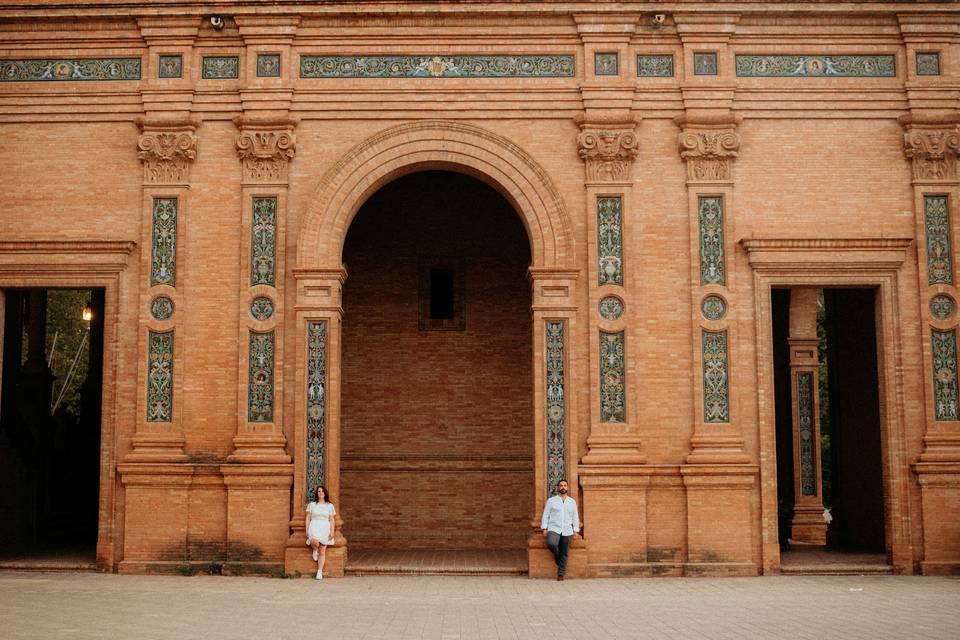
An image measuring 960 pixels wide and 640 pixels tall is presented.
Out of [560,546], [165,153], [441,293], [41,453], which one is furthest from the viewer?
[41,453]

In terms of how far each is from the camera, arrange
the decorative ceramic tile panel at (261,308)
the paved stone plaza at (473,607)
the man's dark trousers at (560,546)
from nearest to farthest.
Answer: the paved stone plaza at (473,607) < the man's dark trousers at (560,546) < the decorative ceramic tile panel at (261,308)

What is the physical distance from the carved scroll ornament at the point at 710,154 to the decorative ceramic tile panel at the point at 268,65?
649 cm

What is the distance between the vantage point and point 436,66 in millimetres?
16594

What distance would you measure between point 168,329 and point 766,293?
925 centimetres

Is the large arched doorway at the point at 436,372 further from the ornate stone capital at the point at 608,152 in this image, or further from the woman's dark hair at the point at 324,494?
the ornate stone capital at the point at 608,152

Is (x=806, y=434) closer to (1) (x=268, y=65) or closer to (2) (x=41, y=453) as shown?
(1) (x=268, y=65)

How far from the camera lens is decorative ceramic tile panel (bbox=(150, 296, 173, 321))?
52.8 ft

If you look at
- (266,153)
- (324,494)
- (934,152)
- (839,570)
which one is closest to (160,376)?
(324,494)

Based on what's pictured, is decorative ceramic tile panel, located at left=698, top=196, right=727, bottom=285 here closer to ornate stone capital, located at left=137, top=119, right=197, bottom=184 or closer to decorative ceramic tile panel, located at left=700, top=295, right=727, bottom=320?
decorative ceramic tile panel, located at left=700, top=295, right=727, bottom=320

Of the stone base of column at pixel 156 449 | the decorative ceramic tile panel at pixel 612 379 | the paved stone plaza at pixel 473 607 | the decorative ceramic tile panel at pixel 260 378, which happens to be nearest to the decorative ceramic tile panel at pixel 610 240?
the decorative ceramic tile panel at pixel 612 379

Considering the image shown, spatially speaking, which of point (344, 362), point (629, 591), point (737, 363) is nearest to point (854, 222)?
point (737, 363)

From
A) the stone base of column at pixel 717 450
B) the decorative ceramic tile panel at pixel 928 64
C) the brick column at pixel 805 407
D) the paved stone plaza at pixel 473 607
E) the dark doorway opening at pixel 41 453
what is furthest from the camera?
the brick column at pixel 805 407

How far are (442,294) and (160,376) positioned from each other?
245 inches

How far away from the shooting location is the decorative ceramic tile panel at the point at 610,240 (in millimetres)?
16062
